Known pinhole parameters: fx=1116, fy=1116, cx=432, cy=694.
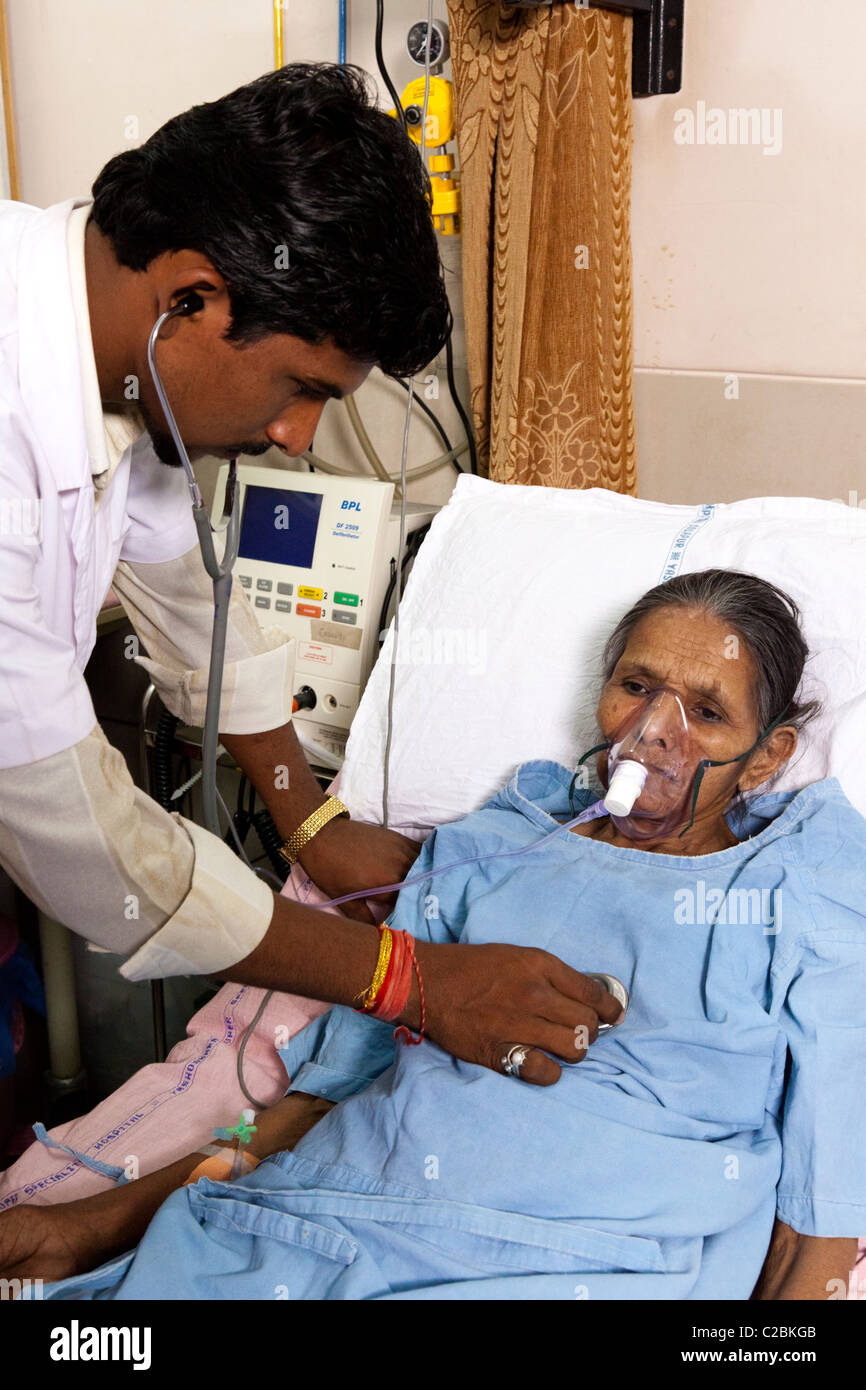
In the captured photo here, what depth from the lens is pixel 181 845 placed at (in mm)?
1122

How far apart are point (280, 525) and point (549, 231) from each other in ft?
2.20

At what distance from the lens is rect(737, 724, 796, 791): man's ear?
1.38 m

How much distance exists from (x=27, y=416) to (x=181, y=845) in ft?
1.48

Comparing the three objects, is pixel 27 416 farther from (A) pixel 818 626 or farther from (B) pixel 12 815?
(A) pixel 818 626

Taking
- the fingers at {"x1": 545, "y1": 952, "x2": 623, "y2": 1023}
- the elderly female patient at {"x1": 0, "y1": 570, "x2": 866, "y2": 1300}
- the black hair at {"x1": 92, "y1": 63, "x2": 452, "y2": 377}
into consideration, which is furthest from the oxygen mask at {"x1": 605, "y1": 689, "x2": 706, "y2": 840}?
the black hair at {"x1": 92, "y1": 63, "x2": 452, "y2": 377}

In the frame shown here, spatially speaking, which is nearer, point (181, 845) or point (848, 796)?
point (181, 845)

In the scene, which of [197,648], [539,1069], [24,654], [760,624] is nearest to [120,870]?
[24,654]

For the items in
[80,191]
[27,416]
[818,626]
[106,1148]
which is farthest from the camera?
[80,191]

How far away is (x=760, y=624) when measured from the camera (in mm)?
1392

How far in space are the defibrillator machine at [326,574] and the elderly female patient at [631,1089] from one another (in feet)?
1.63

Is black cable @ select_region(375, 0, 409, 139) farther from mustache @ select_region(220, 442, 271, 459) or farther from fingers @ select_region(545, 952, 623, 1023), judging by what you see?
fingers @ select_region(545, 952, 623, 1023)

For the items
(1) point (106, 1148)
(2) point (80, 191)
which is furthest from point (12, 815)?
(2) point (80, 191)

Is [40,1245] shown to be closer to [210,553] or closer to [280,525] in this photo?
[210,553]

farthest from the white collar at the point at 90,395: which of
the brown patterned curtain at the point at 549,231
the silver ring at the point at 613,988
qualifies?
the brown patterned curtain at the point at 549,231
